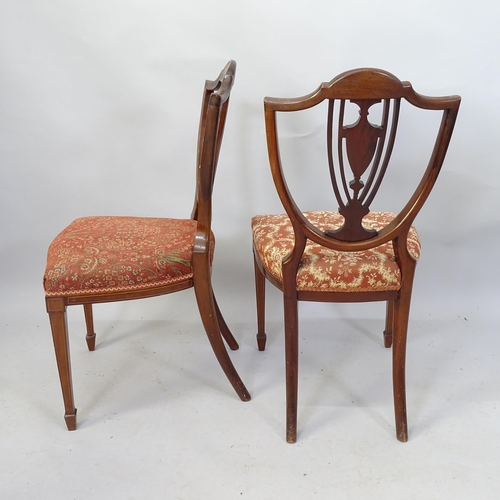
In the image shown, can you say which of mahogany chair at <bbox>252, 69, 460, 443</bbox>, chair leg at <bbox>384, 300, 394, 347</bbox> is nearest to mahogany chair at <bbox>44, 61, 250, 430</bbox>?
mahogany chair at <bbox>252, 69, 460, 443</bbox>

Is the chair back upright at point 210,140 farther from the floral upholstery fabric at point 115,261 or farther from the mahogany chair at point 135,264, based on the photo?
the floral upholstery fabric at point 115,261

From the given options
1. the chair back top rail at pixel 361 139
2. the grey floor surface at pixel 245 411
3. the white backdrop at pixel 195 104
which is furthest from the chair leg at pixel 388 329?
the chair back top rail at pixel 361 139

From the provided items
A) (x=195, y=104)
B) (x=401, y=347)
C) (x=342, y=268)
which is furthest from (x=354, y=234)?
(x=195, y=104)

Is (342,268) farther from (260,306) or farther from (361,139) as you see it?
(260,306)

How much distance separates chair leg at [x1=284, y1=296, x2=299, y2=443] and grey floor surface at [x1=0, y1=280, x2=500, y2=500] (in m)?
0.06

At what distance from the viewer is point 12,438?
1.71 m

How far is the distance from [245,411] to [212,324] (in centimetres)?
31

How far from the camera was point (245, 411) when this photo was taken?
5.97 feet

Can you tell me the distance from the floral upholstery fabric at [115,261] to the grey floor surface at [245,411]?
0.47 metres

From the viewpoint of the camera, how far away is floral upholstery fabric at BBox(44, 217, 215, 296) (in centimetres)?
160

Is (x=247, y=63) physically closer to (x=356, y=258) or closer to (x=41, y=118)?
(x=41, y=118)

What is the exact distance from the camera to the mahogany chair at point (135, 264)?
62.6 inches

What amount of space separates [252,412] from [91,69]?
56.5 inches

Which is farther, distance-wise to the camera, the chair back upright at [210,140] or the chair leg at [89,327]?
the chair leg at [89,327]
